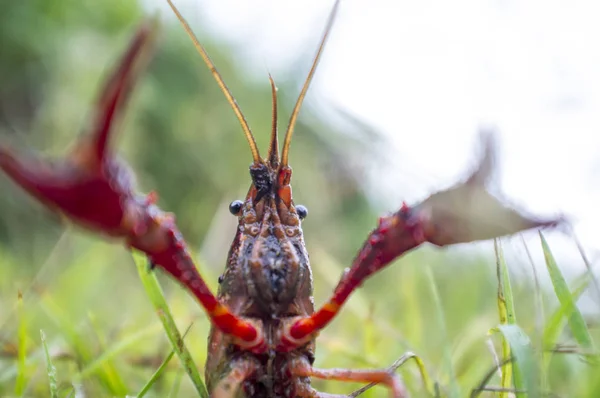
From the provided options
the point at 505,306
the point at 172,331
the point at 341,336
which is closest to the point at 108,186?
the point at 172,331

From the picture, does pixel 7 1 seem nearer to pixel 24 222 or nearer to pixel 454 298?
pixel 24 222

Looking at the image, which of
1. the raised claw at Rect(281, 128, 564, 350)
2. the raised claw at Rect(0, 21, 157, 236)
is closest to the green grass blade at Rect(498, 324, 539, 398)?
the raised claw at Rect(281, 128, 564, 350)

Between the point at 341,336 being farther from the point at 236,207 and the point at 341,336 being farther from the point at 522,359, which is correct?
the point at 522,359

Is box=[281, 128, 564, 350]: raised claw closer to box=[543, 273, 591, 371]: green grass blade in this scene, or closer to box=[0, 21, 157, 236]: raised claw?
box=[543, 273, 591, 371]: green grass blade

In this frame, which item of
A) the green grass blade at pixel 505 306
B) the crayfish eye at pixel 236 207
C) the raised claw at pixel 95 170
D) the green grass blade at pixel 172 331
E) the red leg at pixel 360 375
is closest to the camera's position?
the raised claw at pixel 95 170

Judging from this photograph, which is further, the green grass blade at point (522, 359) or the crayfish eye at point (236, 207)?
the crayfish eye at point (236, 207)

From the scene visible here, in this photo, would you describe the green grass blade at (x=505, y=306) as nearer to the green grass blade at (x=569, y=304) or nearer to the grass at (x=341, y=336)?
the grass at (x=341, y=336)

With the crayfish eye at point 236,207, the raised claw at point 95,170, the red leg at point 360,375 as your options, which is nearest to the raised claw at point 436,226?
the red leg at point 360,375
